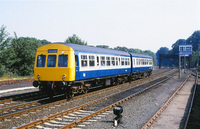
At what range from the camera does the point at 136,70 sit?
23812 millimetres

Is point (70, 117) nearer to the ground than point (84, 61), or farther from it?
nearer to the ground

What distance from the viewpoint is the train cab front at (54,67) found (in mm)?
11430

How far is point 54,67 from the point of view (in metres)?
11.7

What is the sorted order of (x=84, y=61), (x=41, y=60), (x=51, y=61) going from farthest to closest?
(x=84, y=61)
(x=41, y=60)
(x=51, y=61)

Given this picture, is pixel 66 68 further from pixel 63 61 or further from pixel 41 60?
pixel 41 60

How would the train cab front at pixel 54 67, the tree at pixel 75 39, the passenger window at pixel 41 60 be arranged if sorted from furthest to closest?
the tree at pixel 75 39
the passenger window at pixel 41 60
the train cab front at pixel 54 67

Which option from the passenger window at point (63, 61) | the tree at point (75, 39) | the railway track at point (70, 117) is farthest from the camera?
the tree at point (75, 39)

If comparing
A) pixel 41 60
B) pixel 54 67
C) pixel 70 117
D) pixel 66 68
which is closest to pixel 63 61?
pixel 66 68

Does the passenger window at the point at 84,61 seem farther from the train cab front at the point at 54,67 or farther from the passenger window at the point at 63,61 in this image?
the passenger window at the point at 63,61

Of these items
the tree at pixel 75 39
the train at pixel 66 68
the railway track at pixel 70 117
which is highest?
the tree at pixel 75 39

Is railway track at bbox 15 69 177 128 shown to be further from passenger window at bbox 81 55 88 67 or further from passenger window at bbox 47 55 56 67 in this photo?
passenger window at bbox 47 55 56 67

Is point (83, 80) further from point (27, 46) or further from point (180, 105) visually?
point (27, 46)

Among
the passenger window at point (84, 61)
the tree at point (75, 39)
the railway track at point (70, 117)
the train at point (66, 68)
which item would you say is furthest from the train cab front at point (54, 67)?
the tree at point (75, 39)

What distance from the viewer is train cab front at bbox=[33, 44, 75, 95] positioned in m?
Result: 11.4
